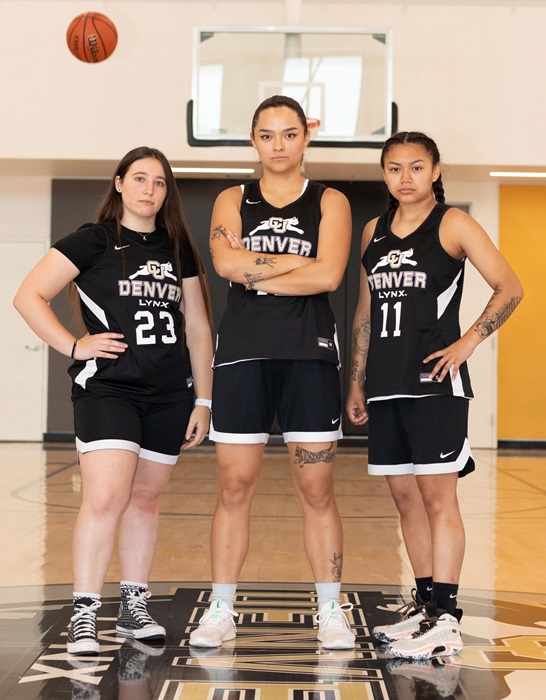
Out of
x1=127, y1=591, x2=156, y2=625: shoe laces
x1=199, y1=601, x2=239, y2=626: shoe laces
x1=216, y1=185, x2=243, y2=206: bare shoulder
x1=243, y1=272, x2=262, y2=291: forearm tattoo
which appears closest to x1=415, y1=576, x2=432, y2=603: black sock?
x1=199, y1=601, x2=239, y2=626: shoe laces

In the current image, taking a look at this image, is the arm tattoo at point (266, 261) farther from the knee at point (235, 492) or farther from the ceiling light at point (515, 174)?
the ceiling light at point (515, 174)

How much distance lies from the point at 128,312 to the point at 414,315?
0.87m

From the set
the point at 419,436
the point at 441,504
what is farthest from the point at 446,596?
the point at 419,436

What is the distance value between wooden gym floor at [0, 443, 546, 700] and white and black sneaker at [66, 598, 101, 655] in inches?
1.4

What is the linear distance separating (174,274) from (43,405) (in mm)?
7478

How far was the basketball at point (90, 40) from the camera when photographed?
7.45m

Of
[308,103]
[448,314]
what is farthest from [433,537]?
[308,103]

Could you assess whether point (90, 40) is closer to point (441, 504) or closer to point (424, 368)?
point (424, 368)

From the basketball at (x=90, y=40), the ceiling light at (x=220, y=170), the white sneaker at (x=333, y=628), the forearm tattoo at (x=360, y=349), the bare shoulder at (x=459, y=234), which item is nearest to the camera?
the white sneaker at (x=333, y=628)

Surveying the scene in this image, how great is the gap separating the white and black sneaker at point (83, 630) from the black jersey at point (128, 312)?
0.61 m

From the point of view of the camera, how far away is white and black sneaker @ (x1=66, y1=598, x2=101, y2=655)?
2633 mm

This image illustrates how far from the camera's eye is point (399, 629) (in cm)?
285

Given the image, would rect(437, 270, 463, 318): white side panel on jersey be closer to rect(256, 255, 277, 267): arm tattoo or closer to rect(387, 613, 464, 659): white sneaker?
rect(256, 255, 277, 267): arm tattoo

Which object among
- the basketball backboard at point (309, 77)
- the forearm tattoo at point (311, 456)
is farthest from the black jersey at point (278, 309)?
the basketball backboard at point (309, 77)
